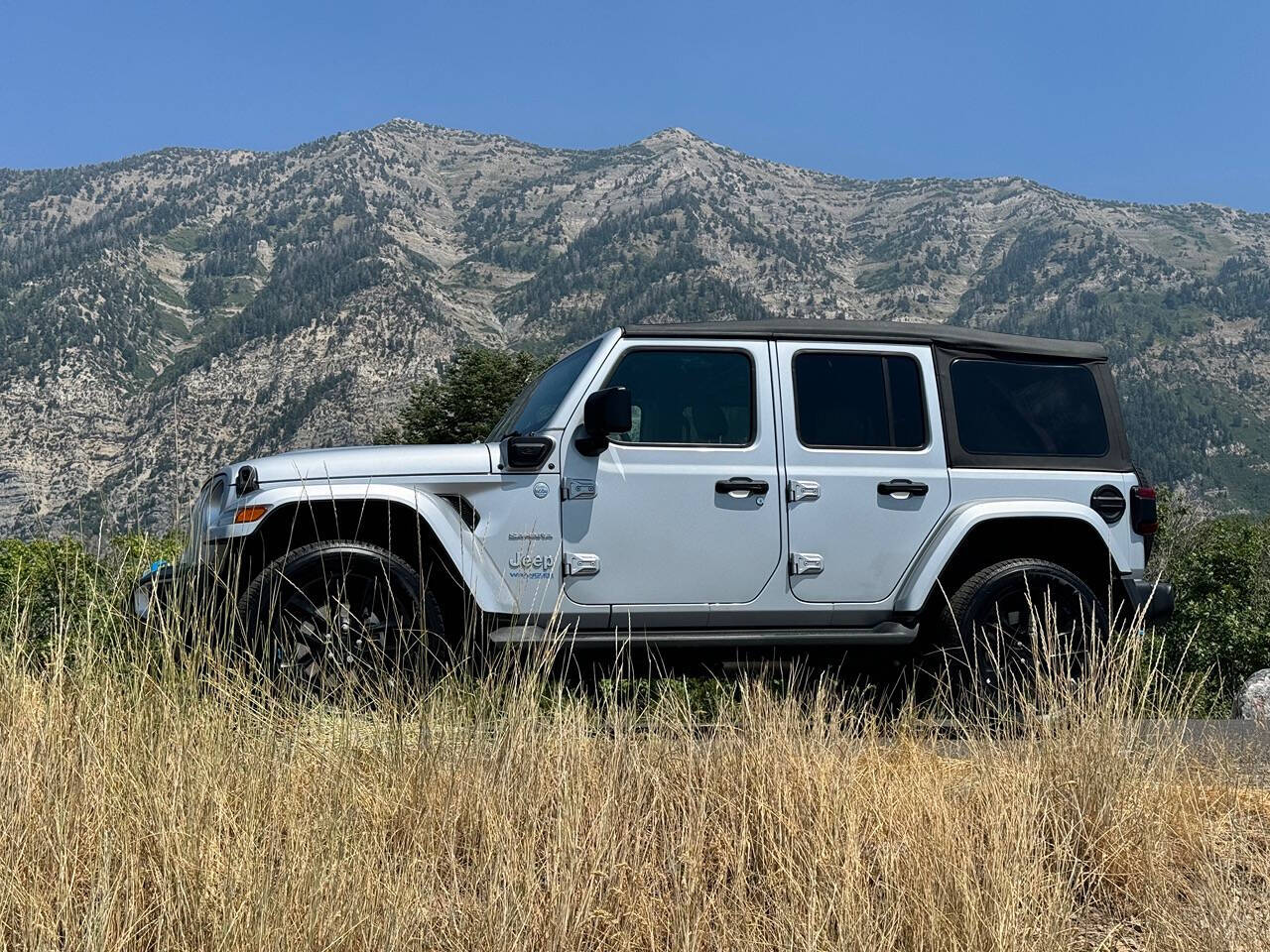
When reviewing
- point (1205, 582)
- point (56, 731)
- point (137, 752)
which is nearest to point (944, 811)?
point (137, 752)

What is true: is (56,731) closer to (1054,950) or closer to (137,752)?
(137,752)

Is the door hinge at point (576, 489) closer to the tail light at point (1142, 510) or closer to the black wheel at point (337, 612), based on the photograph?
the black wheel at point (337, 612)

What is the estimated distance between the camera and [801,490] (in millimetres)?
5387

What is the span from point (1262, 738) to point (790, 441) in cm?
307

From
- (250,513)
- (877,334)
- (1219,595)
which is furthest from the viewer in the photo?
(1219,595)

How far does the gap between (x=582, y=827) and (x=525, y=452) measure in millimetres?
2230

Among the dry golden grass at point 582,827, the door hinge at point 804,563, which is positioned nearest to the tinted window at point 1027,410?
the door hinge at point 804,563

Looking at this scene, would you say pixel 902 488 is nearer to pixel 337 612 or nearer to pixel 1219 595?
pixel 337 612

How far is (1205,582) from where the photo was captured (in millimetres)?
44438

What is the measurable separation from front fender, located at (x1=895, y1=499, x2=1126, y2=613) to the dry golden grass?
1.12m

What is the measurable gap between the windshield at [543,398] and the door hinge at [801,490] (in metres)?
1.26

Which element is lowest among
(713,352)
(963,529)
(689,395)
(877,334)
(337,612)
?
(337,612)

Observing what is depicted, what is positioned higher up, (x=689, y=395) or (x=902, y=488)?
(x=689, y=395)

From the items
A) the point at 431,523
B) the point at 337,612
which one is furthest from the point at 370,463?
the point at 337,612
